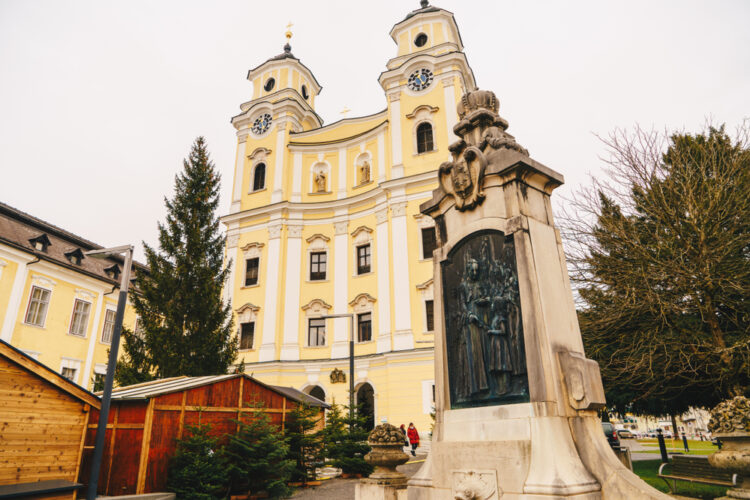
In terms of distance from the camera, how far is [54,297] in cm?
2469

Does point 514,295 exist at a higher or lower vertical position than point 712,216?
lower

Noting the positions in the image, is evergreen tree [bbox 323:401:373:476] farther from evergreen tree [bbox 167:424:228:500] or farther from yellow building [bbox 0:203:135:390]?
yellow building [bbox 0:203:135:390]

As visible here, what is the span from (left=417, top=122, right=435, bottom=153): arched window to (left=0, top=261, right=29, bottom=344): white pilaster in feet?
67.2

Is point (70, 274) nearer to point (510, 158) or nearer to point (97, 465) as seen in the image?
point (97, 465)

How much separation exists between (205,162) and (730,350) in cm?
1885

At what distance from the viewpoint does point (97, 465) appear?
321 inches

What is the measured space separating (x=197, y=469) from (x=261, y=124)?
26.7 m

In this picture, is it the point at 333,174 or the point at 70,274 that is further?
the point at 333,174

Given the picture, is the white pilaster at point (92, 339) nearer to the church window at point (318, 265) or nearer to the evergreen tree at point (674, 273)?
the church window at point (318, 265)

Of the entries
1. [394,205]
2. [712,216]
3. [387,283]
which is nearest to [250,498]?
[712,216]

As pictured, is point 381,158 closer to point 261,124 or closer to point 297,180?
point 297,180

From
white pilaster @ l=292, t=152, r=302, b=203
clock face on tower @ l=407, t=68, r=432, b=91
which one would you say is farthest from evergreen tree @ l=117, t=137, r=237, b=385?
clock face on tower @ l=407, t=68, r=432, b=91

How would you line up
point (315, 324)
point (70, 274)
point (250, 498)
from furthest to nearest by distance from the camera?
point (315, 324)
point (70, 274)
point (250, 498)

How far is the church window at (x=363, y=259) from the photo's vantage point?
27.6 meters
